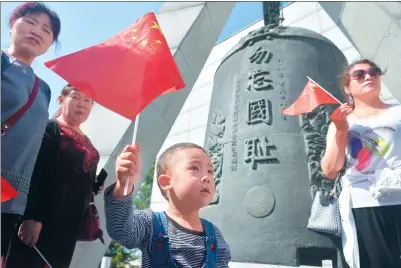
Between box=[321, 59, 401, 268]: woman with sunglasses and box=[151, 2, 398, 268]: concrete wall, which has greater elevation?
box=[151, 2, 398, 268]: concrete wall

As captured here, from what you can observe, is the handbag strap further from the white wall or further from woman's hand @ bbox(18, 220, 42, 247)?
the white wall

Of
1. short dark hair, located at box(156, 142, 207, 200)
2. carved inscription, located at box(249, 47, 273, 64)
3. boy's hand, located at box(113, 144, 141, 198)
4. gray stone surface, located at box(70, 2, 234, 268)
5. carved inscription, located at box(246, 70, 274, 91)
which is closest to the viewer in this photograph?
boy's hand, located at box(113, 144, 141, 198)

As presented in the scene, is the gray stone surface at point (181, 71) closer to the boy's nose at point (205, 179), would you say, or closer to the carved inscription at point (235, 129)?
the carved inscription at point (235, 129)

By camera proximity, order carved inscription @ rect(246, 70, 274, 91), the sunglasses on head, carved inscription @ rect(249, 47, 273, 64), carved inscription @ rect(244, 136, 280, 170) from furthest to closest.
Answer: carved inscription @ rect(249, 47, 273, 64)
carved inscription @ rect(246, 70, 274, 91)
carved inscription @ rect(244, 136, 280, 170)
the sunglasses on head

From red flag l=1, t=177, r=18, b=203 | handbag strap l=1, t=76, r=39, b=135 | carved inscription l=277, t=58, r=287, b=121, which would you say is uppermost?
carved inscription l=277, t=58, r=287, b=121

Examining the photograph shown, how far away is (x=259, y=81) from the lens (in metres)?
3.00

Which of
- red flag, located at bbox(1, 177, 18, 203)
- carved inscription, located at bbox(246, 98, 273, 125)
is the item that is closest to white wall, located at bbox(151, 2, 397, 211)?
carved inscription, located at bbox(246, 98, 273, 125)

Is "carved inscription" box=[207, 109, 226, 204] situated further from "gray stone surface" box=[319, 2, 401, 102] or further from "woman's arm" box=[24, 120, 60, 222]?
"gray stone surface" box=[319, 2, 401, 102]

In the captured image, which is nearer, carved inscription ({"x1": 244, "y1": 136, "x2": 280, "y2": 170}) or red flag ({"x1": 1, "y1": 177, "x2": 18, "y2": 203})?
red flag ({"x1": 1, "y1": 177, "x2": 18, "y2": 203})

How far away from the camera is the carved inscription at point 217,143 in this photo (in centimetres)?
277

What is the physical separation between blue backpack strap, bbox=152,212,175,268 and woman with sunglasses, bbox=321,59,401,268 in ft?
2.40

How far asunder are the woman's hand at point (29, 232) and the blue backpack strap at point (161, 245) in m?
0.49

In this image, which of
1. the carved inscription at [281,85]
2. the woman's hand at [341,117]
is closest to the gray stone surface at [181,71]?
the carved inscription at [281,85]

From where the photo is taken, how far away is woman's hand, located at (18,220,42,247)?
4.73 feet
